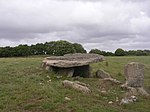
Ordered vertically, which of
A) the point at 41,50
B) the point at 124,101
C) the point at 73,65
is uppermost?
the point at 41,50

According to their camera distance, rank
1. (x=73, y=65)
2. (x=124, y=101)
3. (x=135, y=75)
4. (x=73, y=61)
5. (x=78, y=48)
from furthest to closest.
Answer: (x=78, y=48) < (x=73, y=61) < (x=73, y=65) < (x=135, y=75) < (x=124, y=101)

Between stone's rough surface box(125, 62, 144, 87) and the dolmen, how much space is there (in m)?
4.02

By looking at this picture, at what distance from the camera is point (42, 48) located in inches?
1973

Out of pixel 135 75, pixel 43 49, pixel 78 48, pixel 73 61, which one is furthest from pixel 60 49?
pixel 135 75

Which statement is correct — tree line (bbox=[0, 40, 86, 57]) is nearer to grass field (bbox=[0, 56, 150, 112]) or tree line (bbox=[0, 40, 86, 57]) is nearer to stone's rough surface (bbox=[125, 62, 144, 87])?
stone's rough surface (bbox=[125, 62, 144, 87])

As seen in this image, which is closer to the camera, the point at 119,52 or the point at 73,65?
the point at 73,65

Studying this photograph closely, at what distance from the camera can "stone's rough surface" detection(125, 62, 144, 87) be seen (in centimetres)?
1861

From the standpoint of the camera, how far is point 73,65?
22.2 m

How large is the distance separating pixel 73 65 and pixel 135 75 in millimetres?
4919

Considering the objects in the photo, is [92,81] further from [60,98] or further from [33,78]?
[60,98]

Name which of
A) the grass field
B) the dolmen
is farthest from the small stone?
the dolmen

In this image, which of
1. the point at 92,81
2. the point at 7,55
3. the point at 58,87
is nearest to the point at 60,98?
the point at 58,87

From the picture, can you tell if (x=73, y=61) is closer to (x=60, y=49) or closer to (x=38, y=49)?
(x=60, y=49)

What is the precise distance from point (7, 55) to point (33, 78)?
28805 millimetres
